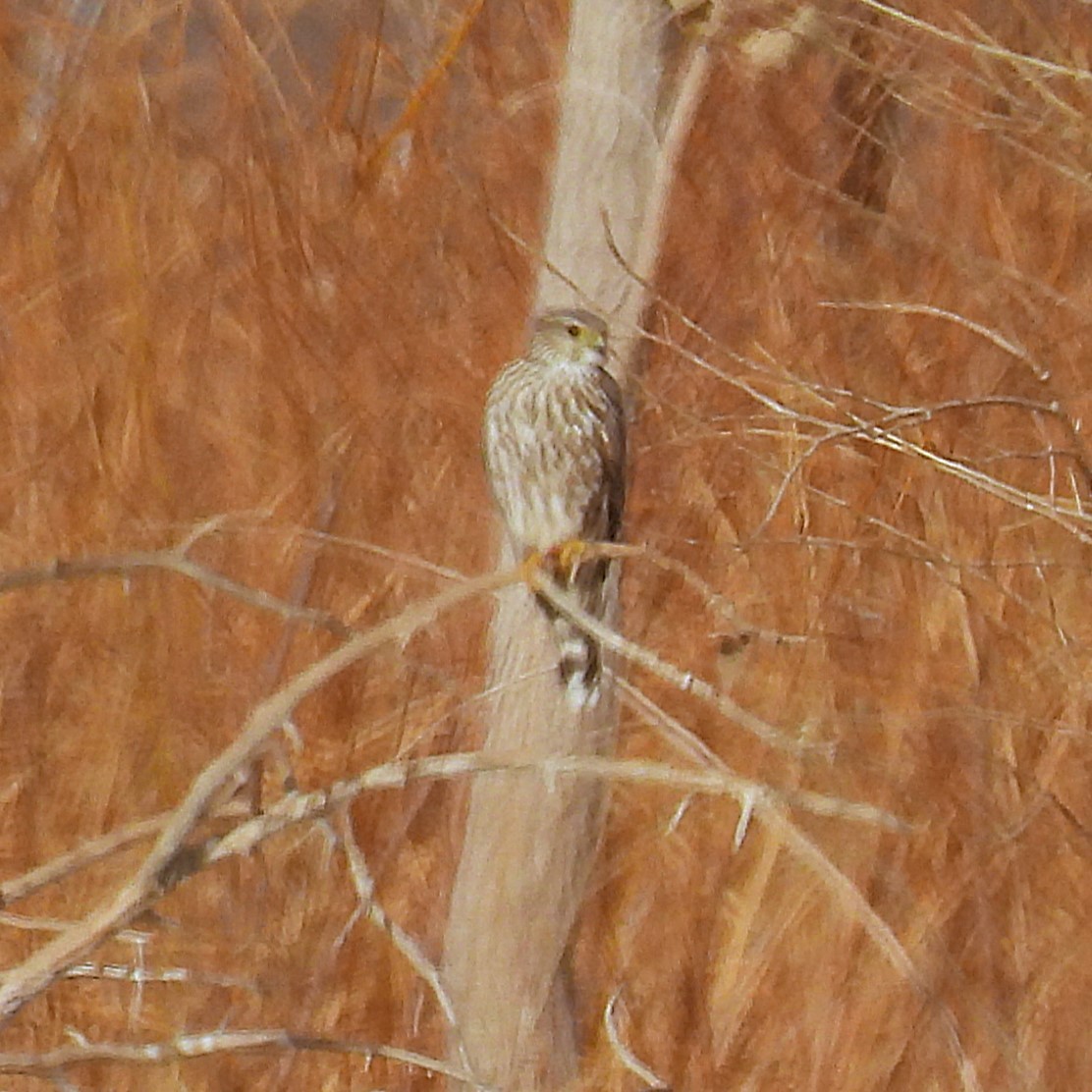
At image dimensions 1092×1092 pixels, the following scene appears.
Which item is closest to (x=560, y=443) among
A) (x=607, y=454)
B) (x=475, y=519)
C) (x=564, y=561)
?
(x=607, y=454)

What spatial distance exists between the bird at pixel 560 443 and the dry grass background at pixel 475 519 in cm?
41

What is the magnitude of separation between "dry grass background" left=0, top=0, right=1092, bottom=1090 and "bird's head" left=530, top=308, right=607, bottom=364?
44 centimetres

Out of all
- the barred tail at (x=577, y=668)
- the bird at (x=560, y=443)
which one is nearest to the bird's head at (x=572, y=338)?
the bird at (x=560, y=443)

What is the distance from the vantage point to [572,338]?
253 cm

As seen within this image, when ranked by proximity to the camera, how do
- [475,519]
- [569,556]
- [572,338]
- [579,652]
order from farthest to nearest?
[475,519]
[579,652]
[572,338]
[569,556]

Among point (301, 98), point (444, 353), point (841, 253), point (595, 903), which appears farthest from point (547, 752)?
point (301, 98)

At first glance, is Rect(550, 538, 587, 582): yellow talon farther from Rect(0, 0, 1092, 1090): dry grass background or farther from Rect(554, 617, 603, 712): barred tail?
Rect(0, 0, 1092, 1090): dry grass background

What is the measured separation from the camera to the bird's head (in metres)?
2.51

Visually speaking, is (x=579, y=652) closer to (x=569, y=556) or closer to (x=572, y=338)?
(x=569, y=556)

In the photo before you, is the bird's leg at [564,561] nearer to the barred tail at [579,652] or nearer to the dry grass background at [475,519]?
the barred tail at [579,652]

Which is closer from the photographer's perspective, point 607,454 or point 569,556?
point 569,556

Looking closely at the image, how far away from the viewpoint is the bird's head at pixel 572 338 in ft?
8.25

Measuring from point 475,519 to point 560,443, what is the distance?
979 mm

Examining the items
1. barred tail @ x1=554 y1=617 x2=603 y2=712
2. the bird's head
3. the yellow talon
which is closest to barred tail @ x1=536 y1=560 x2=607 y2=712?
barred tail @ x1=554 y1=617 x2=603 y2=712
